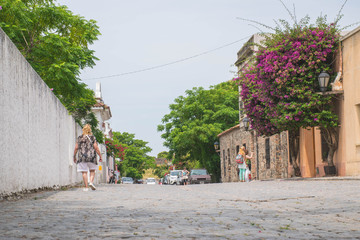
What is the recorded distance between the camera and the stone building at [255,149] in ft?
89.1

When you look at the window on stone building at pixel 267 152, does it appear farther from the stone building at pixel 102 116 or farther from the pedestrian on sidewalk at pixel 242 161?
the stone building at pixel 102 116

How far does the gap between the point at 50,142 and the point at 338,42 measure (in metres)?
11.0

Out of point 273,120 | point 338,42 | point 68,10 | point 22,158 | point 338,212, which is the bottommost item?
point 338,212

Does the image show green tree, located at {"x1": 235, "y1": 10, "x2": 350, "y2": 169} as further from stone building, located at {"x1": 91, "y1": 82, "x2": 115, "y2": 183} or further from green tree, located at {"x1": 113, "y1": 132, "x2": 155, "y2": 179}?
green tree, located at {"x1": 113, "y1": 132, "x2": 155, "y2": 179}

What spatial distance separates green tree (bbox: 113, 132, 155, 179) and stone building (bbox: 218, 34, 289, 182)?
57697mm

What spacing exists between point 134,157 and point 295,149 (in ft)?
273

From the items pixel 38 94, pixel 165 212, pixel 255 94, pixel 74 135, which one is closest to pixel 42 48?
pixel 74 135

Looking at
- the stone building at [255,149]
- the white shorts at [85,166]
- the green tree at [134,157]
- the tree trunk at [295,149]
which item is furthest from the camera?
the green tree at [134,157]

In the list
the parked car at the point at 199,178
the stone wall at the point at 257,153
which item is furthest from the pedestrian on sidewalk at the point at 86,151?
the parked car at the point at 199,178

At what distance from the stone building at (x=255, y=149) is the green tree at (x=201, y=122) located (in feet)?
15.6

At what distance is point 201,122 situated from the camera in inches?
2014

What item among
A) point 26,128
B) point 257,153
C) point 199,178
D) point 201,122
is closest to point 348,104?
point 26,128

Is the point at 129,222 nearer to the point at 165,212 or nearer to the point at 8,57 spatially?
the point at 165,212

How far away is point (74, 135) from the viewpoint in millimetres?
20578
